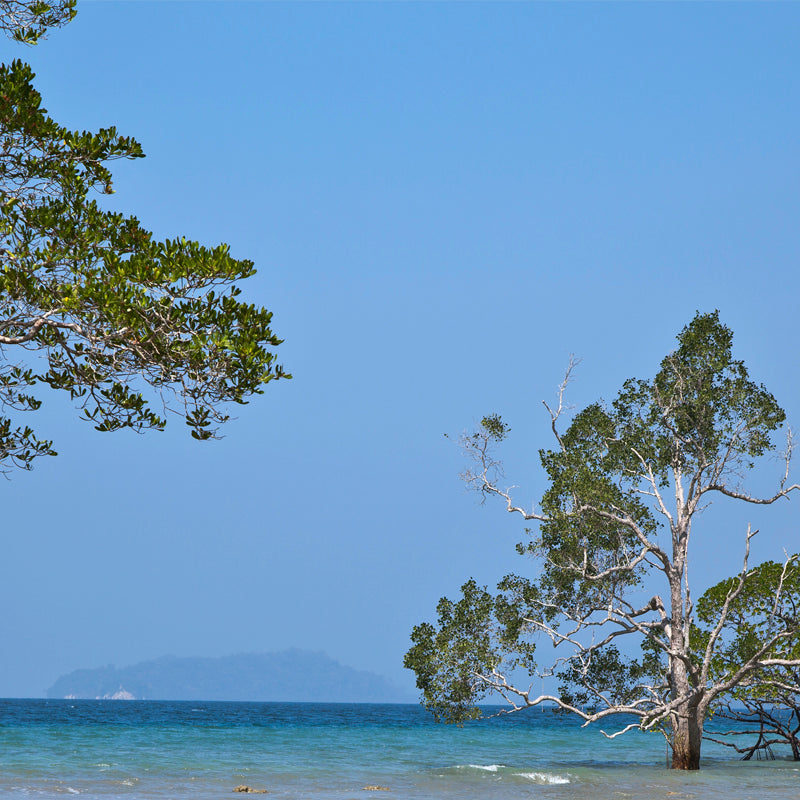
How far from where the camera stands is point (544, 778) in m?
27.4

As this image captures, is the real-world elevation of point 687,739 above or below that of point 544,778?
above

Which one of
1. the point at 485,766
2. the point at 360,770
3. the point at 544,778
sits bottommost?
the point at 360,770

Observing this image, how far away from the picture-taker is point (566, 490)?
84.1 feet

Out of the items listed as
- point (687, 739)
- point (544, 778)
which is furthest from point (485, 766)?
point (687, 739)

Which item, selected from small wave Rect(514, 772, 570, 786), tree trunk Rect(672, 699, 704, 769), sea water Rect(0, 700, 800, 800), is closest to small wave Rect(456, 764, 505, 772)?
sea water Rect(0, 700, 800, 800)

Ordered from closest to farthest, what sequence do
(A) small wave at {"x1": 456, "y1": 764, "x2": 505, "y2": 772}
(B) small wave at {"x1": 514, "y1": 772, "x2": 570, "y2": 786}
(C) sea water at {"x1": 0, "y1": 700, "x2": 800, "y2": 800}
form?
(C) sea water at {"x1": 0, "y1": 700, "x2": 800, "y2": 800}, (B) small wave at {"x1": 514, "y1": 772, "x2": 570, "y2": 786}, (A) small wave at {"x1": 456, "y1": 764, "x2": 505, "y2": 772}

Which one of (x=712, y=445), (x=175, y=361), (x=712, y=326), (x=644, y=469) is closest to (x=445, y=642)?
(x=644, y=469)

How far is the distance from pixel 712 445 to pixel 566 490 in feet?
14.3

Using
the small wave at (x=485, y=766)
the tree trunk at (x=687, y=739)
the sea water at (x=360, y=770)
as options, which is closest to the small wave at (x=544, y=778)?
the sea water at (x=360, y=770)

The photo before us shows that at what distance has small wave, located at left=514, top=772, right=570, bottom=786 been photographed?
86.7ft

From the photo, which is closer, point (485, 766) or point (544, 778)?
point (544, 778)

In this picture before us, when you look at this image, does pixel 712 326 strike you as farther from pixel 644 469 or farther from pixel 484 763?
pixel 484 763

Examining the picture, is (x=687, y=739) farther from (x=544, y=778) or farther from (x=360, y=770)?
(x=360, y=770)

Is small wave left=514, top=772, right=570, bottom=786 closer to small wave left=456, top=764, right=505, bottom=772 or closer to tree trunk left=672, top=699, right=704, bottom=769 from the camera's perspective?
small wave left=456, top=764, right=505, bottom=772
